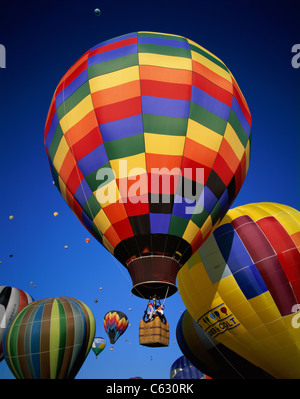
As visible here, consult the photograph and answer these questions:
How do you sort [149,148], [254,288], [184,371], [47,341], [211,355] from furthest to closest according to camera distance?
[184,371], [47,341], [211,355], [254,288], [149,148]

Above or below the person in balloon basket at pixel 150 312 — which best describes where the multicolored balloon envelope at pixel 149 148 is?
above

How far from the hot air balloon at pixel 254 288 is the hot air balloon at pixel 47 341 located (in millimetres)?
5282

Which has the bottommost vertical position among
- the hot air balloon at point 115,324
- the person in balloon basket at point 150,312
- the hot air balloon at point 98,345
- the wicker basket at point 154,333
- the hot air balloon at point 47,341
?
the wicker basket at point 154,333

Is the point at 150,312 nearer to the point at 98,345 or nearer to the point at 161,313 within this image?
the point at 161,313

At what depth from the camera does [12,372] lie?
12.0 m

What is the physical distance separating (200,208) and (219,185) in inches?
24.5

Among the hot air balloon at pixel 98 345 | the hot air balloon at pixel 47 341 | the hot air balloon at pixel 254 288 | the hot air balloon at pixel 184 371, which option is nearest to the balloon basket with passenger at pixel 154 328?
the hot air balloon at pixel 254 288

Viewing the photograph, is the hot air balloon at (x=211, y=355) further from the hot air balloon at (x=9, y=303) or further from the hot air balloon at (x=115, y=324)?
the hot air balloon at (x=115, y=324)

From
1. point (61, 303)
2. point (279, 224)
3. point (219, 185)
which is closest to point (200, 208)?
point (219, 185)

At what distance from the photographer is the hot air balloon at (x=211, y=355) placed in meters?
8.28

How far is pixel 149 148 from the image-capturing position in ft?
19.8

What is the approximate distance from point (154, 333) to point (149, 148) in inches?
108

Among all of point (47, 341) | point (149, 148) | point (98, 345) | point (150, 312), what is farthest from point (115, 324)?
point (149, 148)

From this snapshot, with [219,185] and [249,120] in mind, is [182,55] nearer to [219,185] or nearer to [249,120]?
[249,120]
